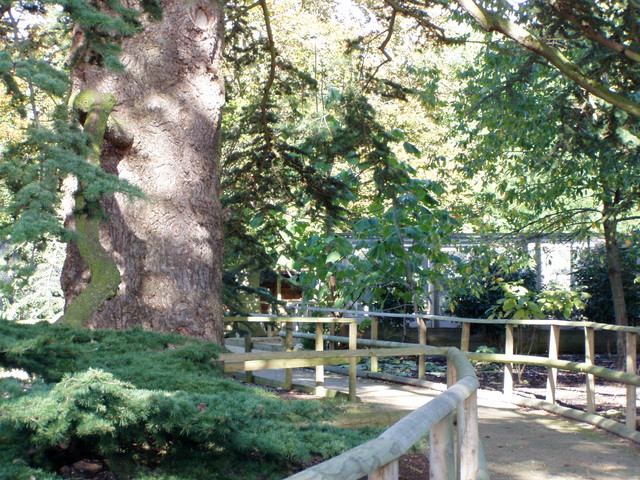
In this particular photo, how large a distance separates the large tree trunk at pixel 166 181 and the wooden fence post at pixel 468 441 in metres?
3.82

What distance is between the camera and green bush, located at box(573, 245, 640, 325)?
16.8m

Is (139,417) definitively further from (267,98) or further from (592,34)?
(267,98)

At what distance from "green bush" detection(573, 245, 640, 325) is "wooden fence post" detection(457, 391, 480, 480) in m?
13.8

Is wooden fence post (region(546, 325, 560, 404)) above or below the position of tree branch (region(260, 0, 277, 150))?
below

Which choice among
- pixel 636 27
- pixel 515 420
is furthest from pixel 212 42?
pixel 515 420

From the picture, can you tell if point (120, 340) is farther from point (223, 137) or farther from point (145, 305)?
point (223, 137)

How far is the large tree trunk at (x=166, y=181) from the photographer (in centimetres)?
686

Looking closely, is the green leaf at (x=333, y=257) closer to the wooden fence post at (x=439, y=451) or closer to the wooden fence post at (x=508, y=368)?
the wooden fence post at (x=508, y=368)

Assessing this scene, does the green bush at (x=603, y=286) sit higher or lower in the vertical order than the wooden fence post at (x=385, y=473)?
higher

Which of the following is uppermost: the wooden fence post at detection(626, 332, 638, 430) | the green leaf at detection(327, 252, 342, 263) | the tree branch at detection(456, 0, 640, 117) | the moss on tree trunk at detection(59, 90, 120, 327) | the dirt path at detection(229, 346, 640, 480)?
the tree branch at detection(456, 0, 640, 117)

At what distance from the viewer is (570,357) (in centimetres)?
1719

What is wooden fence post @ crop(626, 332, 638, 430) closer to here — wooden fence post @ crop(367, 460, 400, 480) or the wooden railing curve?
the wooden railing curve

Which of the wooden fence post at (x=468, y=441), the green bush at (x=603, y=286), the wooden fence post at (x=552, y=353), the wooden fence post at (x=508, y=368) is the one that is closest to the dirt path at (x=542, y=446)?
the wooden fence post at (x=508, y=368)

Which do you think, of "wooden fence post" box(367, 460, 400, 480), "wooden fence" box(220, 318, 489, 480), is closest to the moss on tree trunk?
"wooden fence" box(220, 318, 489, 480)
